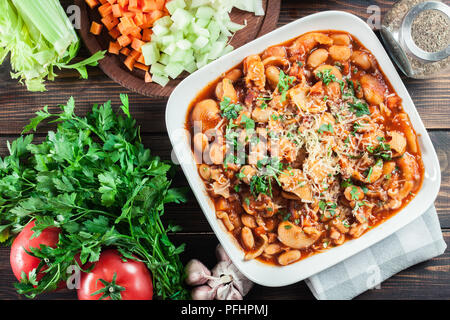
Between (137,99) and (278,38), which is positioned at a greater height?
(278,38)

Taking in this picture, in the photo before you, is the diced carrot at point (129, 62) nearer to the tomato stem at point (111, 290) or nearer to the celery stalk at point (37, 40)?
the celery stalk at point (37, 40)

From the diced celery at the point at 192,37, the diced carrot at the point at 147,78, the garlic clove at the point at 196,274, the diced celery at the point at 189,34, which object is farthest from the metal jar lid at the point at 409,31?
the garlic clove at the point at 196,274

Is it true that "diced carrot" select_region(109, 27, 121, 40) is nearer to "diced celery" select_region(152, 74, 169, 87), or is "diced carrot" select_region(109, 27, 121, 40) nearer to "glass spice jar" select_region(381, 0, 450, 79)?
"diced celery" select_region(152, 74, 169, 87)

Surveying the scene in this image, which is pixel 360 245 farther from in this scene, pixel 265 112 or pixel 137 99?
pixel 137 99

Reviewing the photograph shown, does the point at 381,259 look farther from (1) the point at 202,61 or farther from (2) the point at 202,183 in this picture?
(1) the point at 202,61

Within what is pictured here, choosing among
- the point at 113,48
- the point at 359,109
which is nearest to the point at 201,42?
the point at 113,48

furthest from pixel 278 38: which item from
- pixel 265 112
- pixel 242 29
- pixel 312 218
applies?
pixel 312 218
